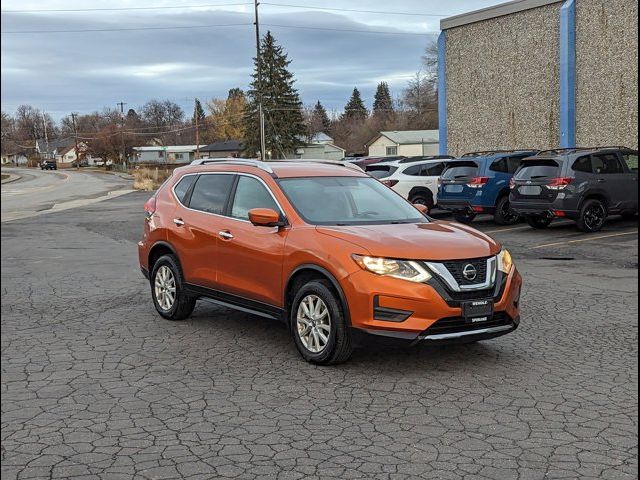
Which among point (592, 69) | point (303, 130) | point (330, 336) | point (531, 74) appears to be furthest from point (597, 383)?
point (303, 130)

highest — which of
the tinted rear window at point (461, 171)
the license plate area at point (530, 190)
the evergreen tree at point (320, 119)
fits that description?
the evergreen tree at point (320, 119)

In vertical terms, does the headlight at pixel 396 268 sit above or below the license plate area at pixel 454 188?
below

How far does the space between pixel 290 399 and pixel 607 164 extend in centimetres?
1224

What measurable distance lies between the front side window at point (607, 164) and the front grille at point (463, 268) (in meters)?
10.4

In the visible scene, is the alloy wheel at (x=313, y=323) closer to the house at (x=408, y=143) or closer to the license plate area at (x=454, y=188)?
the license plate area at (x=454, y=188)

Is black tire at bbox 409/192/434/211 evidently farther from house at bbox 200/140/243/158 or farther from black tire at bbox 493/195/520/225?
house at bbox 200/140/243/158

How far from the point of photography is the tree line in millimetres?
70188

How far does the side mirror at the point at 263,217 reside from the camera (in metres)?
6.09

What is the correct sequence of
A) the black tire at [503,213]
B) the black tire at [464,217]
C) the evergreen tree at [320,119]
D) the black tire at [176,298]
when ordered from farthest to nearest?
the evergreen tree at [320,119] < the black tire at [464,217] < the black tire at [503,213] < the black tire at [176,298]

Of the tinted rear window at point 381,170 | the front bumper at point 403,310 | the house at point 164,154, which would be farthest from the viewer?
the house at point 164,154

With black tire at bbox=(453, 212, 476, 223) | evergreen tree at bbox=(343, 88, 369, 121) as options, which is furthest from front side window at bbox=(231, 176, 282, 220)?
evergreen tree at bbox=(343, 88, 369, 121)

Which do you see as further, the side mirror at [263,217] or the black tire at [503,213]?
the black tire at [503,213]

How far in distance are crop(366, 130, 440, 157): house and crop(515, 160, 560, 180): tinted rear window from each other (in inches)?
2388

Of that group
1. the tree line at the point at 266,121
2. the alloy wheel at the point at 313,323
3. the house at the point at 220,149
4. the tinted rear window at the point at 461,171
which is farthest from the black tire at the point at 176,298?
the house at the point at 220,149
